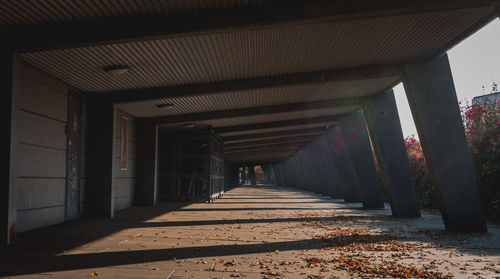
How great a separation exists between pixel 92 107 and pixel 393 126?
9.10 meters

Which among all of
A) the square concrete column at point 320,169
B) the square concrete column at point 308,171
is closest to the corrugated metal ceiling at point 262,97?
the square concrete column at point 320,169

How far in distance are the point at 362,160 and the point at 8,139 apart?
1137cm

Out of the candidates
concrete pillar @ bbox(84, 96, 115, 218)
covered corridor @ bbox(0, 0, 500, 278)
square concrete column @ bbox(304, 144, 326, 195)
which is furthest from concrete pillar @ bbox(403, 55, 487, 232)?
square concrete column @ bbox(304, 144, 326, 195)

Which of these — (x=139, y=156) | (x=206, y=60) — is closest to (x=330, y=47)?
(x=206, y=60)

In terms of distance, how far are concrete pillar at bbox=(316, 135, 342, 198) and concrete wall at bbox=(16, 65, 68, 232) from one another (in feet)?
44.7

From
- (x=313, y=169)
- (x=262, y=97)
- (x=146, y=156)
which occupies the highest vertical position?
(x=262, y=97)

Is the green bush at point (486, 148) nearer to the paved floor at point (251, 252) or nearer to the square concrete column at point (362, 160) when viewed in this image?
the paved floor at point (251, 252)

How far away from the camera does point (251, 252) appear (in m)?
4.99

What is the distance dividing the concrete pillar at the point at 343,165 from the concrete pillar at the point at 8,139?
42.0 ft

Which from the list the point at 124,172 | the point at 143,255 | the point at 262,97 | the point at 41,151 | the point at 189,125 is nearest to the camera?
the point at 143,255

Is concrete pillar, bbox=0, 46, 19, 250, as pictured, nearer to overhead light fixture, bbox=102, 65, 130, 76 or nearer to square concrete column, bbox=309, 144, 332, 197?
overhead light fixture, bbox=102, 65, 130, 76

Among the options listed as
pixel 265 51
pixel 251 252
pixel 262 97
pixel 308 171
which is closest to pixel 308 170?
pixel 308 171

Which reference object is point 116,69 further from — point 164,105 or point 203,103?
point 203,103

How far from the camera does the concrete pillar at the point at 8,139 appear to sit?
5.58 metres
